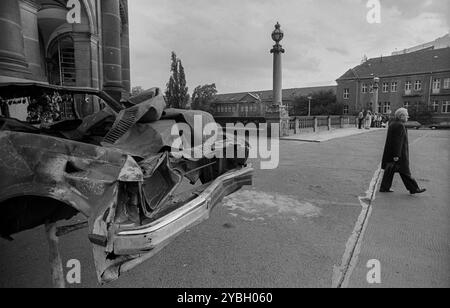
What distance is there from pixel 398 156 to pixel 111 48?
11.4 meters

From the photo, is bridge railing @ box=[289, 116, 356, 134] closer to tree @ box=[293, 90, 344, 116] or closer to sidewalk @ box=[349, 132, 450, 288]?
sidewalk @ box=[349, 132, 450, 288]

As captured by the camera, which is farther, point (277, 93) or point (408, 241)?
point (277, 93)

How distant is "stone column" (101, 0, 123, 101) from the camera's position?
12.1 meters

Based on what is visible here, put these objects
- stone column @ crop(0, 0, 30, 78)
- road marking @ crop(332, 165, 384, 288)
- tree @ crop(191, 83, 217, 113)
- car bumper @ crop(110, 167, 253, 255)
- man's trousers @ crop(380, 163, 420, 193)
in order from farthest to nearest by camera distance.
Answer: tree @ crop(191, 83, 217, 113)
stone column @ crop(0, 0, 30, 78)
man's trousers @ crop(380, 163, 420, 193)
road marking @ crop(332, 165, 384, 288)
car bumper @ crop(110, 167, 253, 255)

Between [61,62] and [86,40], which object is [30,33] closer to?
[86,40]

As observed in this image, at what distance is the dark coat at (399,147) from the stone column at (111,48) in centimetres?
1004

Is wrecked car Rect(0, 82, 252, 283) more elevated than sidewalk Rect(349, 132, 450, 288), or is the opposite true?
wrecked car Rect(0, 82, 252, 283)

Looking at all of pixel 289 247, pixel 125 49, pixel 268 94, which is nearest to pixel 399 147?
pixel 289 247

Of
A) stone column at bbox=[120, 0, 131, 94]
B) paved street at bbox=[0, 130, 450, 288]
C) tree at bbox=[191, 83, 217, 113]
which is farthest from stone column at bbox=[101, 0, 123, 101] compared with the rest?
tree at bbox=[191, 83, 217, 113]

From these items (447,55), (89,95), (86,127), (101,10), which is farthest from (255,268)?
(447,55)

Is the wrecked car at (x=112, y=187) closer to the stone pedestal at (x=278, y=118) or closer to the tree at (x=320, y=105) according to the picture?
the stone pedestal at (x=278, y=118)

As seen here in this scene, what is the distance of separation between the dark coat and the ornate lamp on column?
10.7 meters

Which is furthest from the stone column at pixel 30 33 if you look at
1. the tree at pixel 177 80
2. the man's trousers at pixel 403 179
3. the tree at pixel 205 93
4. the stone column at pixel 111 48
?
the tree at pixel 205 93

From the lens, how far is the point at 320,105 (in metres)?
64.0
